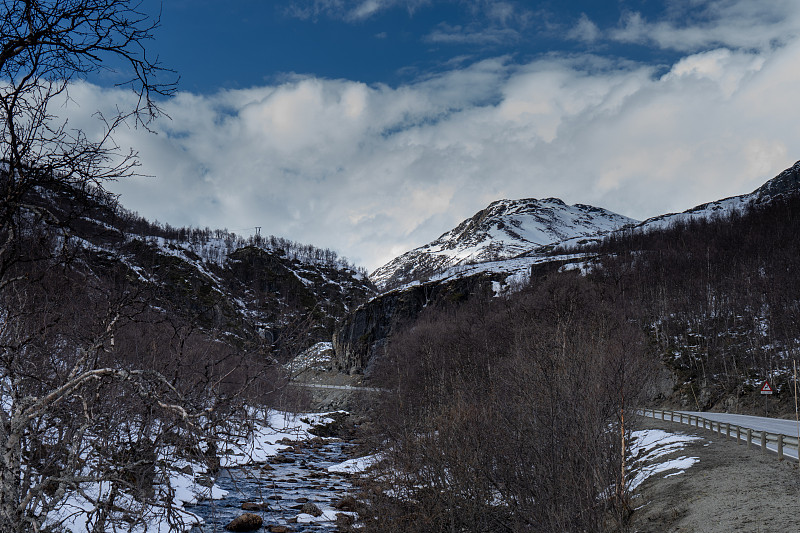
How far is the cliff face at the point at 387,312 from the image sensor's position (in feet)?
382

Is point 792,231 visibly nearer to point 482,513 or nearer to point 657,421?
point 657,421

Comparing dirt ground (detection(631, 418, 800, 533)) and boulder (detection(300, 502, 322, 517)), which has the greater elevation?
dirt ground (detection(631, 418, 800, 533))

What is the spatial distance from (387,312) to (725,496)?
106356 millimetres

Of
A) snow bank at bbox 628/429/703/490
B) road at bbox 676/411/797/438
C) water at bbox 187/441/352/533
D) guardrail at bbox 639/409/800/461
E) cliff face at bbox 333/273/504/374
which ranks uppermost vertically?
cliff face at bbox 333/273/504/374

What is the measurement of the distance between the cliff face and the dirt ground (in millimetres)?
91135

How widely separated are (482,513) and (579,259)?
114 m

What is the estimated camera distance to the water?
896 inches

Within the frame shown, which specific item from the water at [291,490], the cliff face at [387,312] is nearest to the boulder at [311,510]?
the water at [291,490]

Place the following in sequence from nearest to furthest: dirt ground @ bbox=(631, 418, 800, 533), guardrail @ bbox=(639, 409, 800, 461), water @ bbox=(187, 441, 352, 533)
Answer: dirt ground @ bbox=(631, 418, 800, 533) < guardrail @ bbox=(639, 409, 800, 461) < water @ bbox=(187, 441, 352, 533)

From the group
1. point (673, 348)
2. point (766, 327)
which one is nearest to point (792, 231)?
point (766, 327)

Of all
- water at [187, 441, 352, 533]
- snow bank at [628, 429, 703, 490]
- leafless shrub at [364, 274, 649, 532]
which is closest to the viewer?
leafless shrub at [364, 274, 649, 532]

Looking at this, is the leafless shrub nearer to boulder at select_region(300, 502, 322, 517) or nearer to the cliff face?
boulder at select_region(300, 502, 322, 517)

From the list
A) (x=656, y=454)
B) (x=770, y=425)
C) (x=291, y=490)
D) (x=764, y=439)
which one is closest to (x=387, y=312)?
(x=291, y=490)

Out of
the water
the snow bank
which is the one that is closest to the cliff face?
the water
